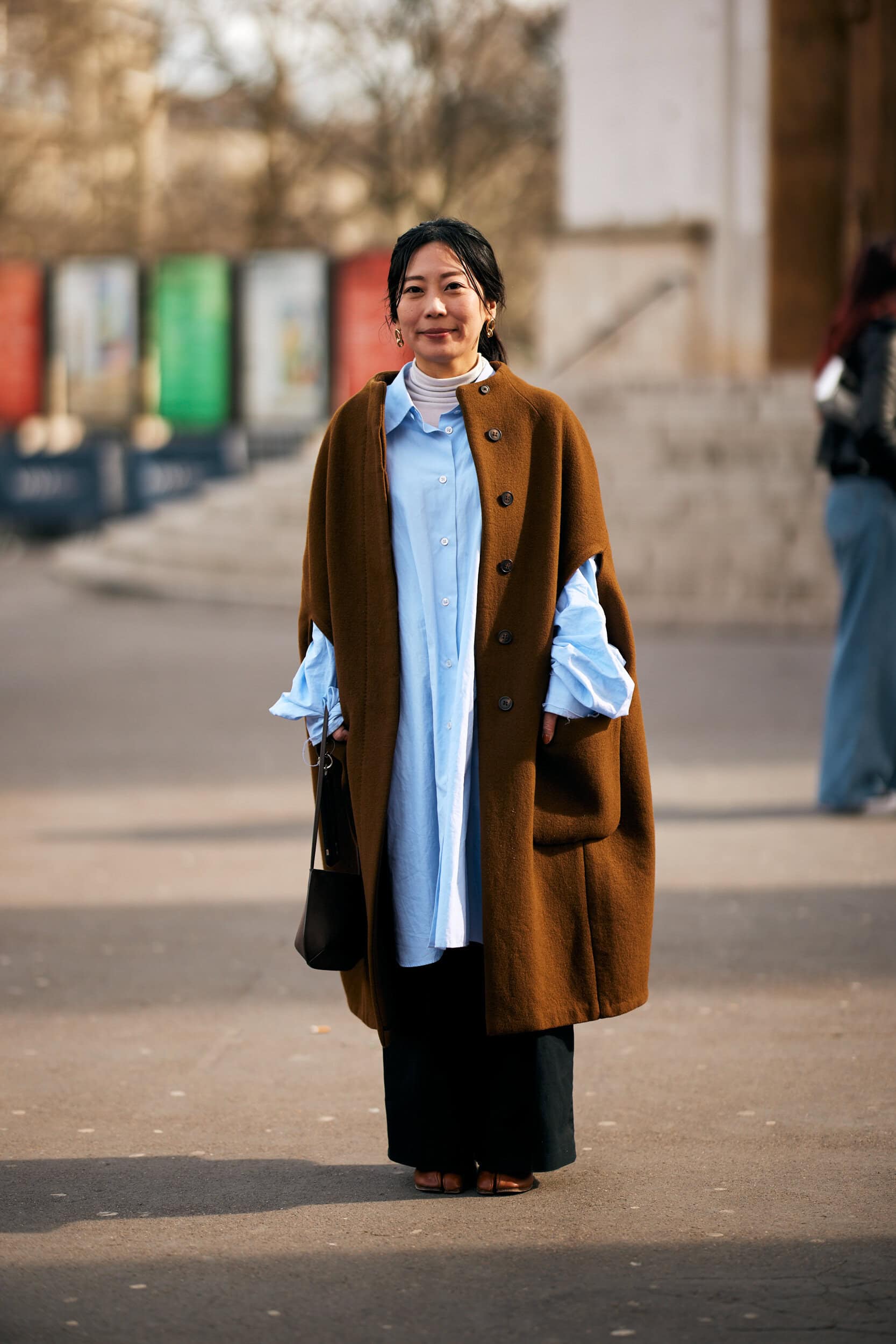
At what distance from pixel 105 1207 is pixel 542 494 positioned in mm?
1620

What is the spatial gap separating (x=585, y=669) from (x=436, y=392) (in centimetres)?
64

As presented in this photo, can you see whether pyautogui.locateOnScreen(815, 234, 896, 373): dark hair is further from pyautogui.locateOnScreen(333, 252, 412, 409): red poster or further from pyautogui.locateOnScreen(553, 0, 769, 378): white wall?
pyautogui.locateOnScreen(333, 252, 412, 409): red poster

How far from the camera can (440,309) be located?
3701mm

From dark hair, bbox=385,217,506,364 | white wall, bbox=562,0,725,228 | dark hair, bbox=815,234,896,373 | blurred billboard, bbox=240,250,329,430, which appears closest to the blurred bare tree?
blurred billboard, bbox=240,250,329,430

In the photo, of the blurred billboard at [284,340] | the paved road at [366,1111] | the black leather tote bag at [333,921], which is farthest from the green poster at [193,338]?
the black leather tote bag at [333,921]

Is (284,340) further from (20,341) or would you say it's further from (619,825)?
(619,825)

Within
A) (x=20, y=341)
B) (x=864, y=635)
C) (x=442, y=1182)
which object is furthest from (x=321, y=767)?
(x=20, y=341)

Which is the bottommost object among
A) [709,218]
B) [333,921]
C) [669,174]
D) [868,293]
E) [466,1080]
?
[466,1080]

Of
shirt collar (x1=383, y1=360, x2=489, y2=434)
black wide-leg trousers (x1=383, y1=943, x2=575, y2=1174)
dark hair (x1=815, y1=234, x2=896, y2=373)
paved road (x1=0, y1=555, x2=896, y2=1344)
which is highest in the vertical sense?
dark hair (x1=815, y1=234, x2=896, y2=373)

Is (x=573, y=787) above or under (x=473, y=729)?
under

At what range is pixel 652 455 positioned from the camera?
1845 centimetres

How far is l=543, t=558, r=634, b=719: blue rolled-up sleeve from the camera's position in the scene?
11.8ft

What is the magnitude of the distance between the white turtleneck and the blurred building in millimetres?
14023

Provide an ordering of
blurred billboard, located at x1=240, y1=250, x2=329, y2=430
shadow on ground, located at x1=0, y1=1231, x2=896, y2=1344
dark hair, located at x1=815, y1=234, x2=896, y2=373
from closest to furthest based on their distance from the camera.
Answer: shadow on ground, located at x1=0, y1=1231, x2=896, y2=1344 < dark hair, located at x1=815, y1=234, x2=896, y2=373 < blurred billboard, located at x1=240, y1=250, x2=329, y2=430
